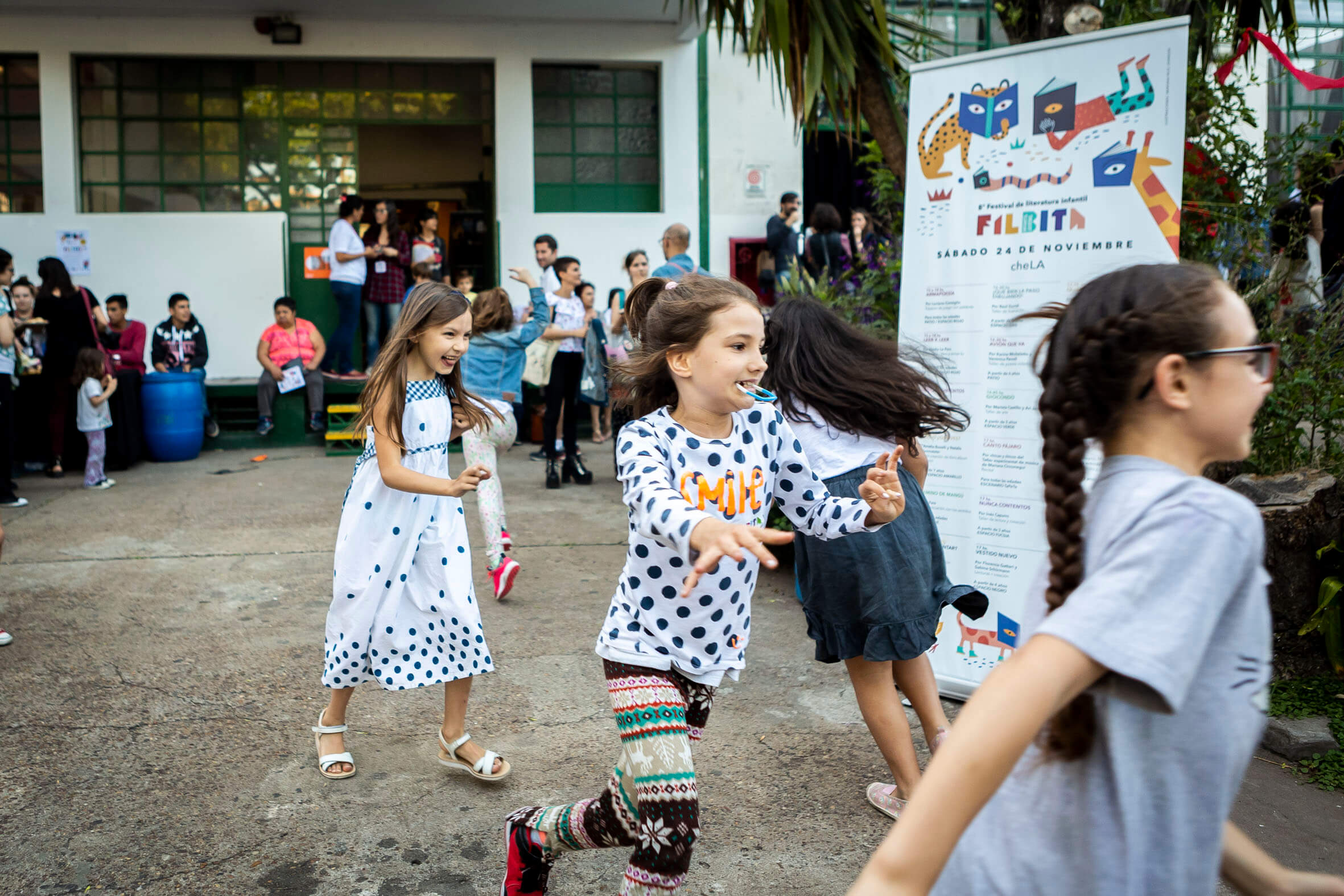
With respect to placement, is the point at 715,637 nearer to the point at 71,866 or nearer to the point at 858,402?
the point at 858,402

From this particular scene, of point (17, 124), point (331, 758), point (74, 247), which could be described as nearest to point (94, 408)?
point (74, 247)

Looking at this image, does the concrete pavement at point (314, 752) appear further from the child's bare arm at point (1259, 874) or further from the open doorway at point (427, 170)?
the open doorway at point (427, 170)

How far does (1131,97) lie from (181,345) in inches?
379

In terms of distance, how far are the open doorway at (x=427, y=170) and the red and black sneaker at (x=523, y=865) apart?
12.6 m

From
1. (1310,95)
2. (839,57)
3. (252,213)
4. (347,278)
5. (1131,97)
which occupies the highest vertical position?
(1310,95)

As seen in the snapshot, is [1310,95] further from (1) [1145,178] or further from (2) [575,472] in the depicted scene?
(1) [1145,178]

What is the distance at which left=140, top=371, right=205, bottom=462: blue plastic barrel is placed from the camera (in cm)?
989

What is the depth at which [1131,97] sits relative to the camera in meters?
3.52

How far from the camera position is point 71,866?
2.93 meters

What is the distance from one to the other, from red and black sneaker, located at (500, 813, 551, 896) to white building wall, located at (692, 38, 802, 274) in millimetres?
10064

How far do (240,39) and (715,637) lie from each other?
1137 centimetres

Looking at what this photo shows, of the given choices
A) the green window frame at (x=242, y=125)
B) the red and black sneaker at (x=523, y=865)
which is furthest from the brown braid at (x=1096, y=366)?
the green window frame at (x=242, y=125)

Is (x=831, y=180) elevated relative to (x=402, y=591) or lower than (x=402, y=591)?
elevated

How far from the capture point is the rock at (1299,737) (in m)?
3.62
